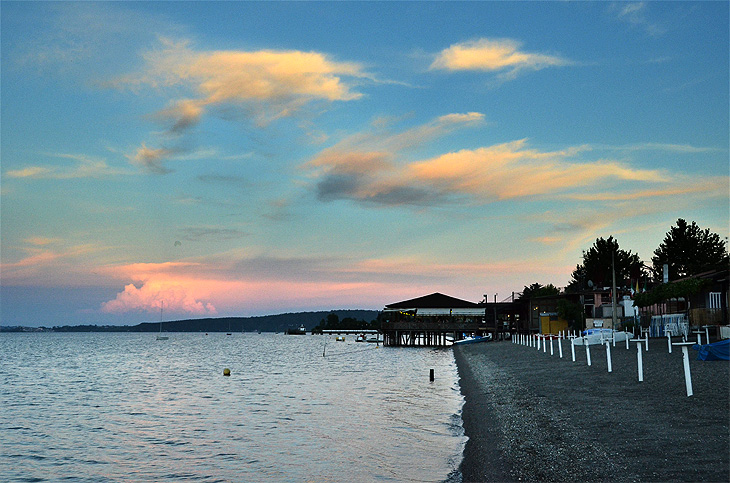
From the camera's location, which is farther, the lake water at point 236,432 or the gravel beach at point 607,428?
the lake water at point 236,432

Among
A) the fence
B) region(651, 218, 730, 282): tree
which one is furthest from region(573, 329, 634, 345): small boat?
region(651, 218, 730, 282): tree

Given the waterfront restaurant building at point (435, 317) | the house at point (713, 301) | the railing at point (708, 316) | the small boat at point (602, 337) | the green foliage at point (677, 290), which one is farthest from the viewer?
the waterfront restaurant building at point (435, 317)

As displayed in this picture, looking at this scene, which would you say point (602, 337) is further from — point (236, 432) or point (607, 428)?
point (607, 428)

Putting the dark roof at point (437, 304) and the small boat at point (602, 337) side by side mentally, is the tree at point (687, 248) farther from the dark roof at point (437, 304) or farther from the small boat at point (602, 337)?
the small boat at point (602, 337)

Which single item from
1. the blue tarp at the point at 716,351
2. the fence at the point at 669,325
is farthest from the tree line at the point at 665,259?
the blue tarp at the point at 716,351

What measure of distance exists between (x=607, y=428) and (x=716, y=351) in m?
12.7

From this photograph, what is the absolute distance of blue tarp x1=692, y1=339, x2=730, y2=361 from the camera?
2409 cm

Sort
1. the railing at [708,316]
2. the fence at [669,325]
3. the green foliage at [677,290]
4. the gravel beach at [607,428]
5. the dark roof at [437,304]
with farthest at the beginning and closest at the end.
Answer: the dark roof at [437,304] → the fence at [669,325] → the green foliage at [677,290] → the railing at [708,316] → the gravel beach at [607,428]

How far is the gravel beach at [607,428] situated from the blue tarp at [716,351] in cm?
32

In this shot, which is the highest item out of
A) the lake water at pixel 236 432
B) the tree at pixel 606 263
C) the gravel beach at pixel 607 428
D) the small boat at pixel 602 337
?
the tree at pixel 606 263

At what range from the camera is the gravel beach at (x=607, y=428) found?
11375 mm

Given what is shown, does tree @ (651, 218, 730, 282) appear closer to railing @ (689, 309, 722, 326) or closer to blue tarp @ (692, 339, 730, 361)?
railing @ (689, 309, 722, 326)

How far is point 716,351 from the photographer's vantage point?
963 inches

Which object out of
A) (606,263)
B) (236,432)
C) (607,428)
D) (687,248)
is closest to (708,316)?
(607,428)
